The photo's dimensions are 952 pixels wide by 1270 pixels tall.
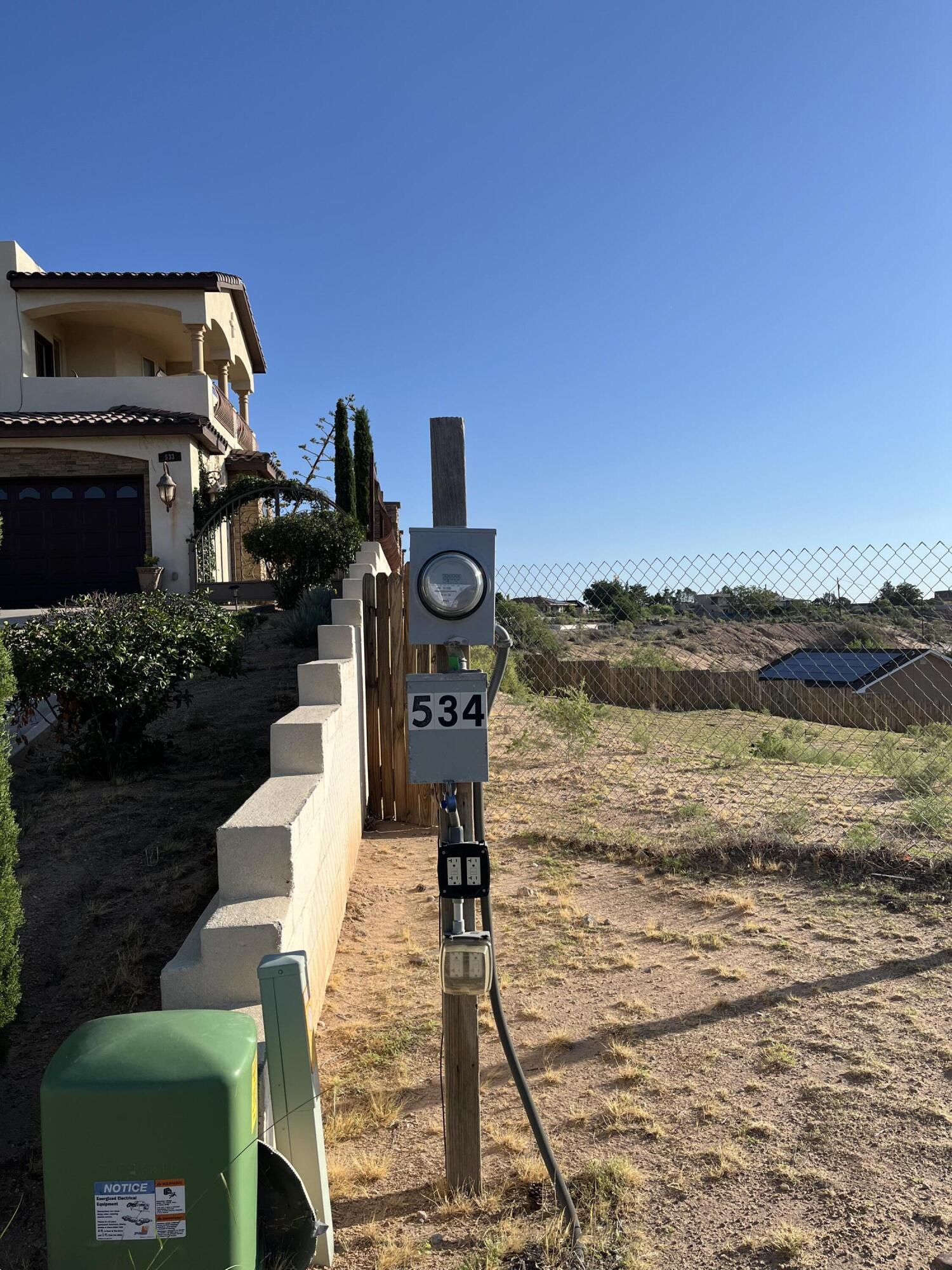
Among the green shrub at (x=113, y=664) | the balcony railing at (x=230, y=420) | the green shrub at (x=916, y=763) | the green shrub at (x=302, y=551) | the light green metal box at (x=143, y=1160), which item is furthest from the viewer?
the balcony railing at (x=230, y=420)

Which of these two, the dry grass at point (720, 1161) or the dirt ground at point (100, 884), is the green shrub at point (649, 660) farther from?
the dry grass at point (720, 1161)

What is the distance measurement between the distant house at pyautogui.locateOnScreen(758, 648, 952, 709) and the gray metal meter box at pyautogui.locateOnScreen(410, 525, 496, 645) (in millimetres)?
3787

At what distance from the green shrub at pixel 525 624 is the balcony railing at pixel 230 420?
12587mm

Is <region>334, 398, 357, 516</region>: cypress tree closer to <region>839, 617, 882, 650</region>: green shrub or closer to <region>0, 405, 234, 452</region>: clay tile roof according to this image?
<region>0, 405, 234, 452</region>: clay tile roof

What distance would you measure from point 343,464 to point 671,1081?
16.6 metres

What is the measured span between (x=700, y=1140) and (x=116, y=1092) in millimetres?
1878

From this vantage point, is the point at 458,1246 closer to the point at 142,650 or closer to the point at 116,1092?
the point at 116,1092

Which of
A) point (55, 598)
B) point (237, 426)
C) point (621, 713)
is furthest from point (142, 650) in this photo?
point (237, 426)

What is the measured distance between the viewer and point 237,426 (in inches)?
854

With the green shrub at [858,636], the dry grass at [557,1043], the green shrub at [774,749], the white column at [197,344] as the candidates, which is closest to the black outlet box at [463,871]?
the dry grass at [557,1043]

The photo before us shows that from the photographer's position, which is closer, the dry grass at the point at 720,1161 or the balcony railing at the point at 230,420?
the dry grass at the point at 720,1161

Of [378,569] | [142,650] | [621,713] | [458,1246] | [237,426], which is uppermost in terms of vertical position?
[237,426]

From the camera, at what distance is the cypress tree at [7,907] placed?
10.9 feet

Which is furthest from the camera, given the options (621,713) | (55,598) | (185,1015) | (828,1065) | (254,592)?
(55,598)
